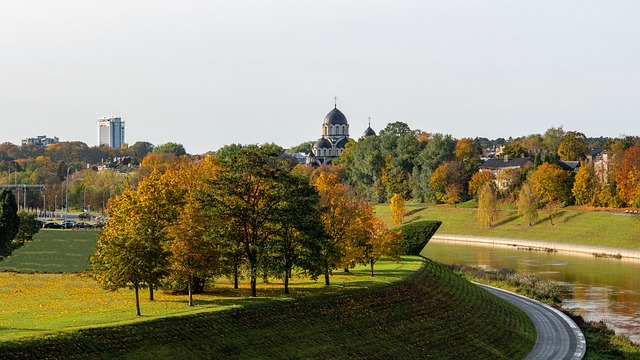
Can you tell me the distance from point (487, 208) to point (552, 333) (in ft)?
203

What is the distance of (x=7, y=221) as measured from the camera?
53531 millimetres

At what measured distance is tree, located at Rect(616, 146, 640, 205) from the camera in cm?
9649

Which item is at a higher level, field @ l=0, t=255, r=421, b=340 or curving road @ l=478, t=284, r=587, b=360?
field @ l=0, t=255, r=421, b=340

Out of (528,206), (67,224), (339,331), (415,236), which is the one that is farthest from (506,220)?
(339,331)

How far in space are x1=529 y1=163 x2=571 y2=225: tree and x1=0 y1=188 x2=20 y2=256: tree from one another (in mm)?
68340

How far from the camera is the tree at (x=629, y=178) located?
317 ft

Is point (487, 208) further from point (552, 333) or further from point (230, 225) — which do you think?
point (230, 225)

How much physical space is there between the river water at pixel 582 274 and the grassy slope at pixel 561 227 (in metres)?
5.98

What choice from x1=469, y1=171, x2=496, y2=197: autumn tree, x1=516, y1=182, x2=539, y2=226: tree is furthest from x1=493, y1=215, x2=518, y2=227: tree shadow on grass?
x1=469, y1=171, x2=496, y2=197: autumn tree

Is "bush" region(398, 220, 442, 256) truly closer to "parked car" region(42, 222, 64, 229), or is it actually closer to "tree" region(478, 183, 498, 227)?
"tree" region(478, 183, 498, 227)

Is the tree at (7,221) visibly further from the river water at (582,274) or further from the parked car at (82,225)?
the parked car at (82,225)

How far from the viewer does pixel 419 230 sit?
64.8m

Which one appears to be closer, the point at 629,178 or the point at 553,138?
the point at 629,178

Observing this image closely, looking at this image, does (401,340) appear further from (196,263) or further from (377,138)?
(377,138)
